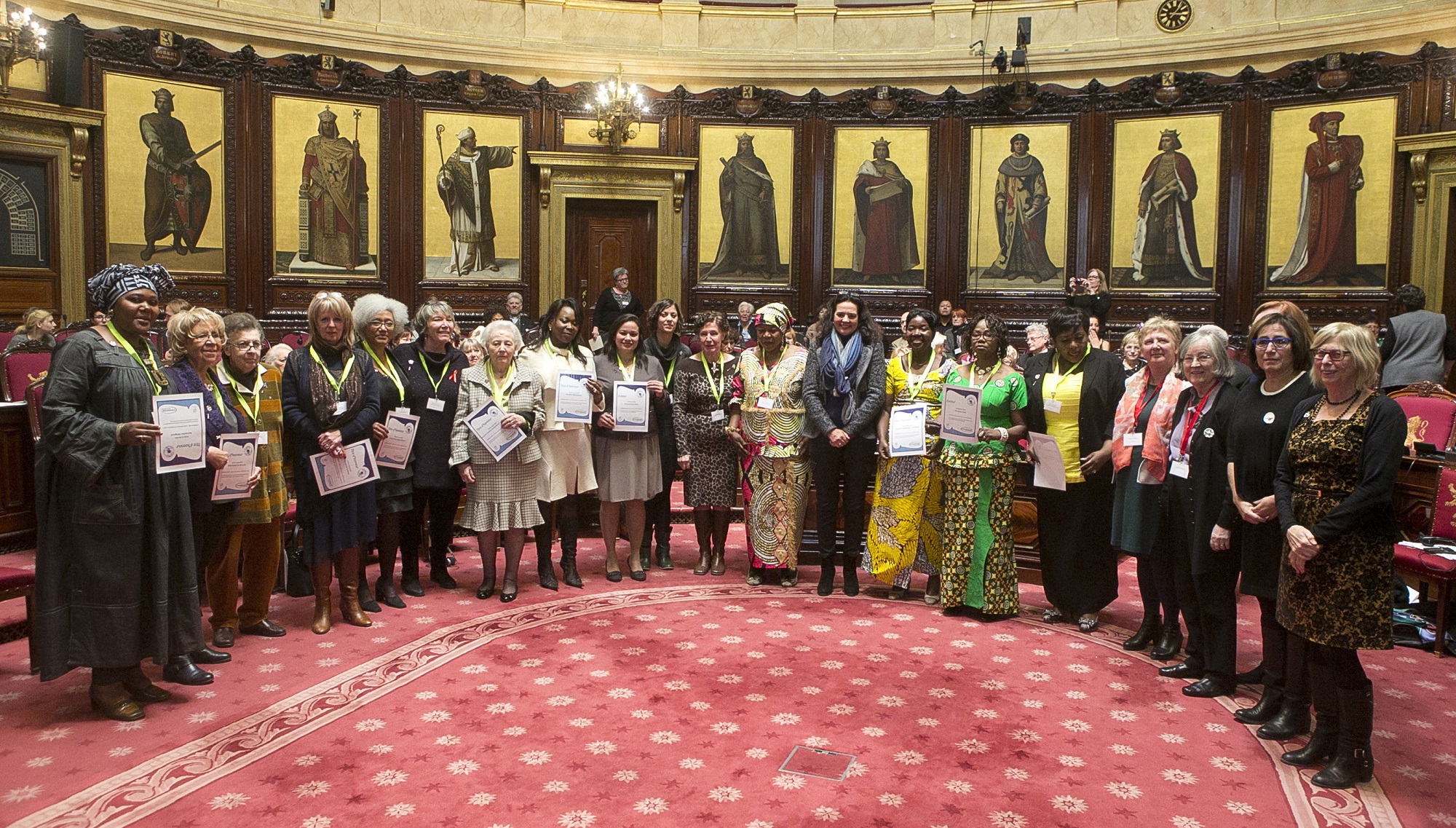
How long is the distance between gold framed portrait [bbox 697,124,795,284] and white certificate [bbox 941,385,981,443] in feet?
25.3

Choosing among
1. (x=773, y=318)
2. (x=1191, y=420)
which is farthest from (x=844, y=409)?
(x=1191, y=420)

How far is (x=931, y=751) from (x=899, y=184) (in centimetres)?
1012

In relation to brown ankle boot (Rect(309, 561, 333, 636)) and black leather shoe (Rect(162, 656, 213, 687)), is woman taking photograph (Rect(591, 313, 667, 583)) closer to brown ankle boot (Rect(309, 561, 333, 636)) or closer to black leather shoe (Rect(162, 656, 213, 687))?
brown ankle boot (Rect(309, 561, 333, 636))

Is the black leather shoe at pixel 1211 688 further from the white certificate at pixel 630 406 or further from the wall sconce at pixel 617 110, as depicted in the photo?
the wall sconce at pixel 617 110

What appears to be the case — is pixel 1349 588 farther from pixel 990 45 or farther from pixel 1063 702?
pixel 990 45

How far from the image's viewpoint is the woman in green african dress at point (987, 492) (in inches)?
211

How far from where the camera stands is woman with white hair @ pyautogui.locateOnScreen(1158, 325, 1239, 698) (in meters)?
4.14

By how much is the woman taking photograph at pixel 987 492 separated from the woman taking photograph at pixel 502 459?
243 cm

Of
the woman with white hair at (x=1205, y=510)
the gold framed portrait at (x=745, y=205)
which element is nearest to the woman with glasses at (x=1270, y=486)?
the woman with white hair at (x=1205, y=510)

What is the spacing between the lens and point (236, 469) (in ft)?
14.4

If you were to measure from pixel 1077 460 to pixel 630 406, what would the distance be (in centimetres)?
266

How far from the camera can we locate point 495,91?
12.3 metres

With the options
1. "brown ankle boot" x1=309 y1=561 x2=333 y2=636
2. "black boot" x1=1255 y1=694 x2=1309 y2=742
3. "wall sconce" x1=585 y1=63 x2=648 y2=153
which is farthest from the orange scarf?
"wall sconce" x1=585 y1=63 x2=648 y2=153

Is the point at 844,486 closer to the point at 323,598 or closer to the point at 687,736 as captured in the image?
the point at 687,736
